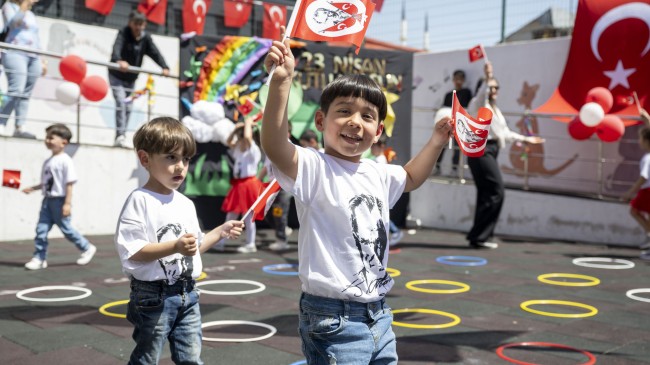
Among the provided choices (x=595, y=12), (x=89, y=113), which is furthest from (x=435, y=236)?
(x=89, y=113)

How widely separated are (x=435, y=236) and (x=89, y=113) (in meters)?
8.29

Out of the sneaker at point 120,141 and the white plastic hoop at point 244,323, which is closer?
the white plastic hoop at point 244,323

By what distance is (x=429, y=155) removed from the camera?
3199mm

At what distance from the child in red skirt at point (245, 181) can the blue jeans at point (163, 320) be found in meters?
6.30

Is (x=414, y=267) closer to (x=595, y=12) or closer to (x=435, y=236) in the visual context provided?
(x=435, y=236)

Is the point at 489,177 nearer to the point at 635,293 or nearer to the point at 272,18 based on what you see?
the point at 635,293

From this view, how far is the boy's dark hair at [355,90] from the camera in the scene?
2863mm

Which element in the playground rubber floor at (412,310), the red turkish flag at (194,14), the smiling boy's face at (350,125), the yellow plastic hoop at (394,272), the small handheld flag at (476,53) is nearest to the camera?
the smiling boy's face at (350,125)

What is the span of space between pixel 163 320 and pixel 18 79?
8523mm

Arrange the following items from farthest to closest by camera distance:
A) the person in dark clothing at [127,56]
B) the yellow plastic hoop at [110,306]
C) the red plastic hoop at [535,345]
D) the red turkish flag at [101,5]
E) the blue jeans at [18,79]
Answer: the red turkish flag at [101,5]
the person in dark clothing at [127,56]
the blue jeans at [18,79]
the yellow plastic hoop at [110,306]
the red plastic hoop at [535,345]

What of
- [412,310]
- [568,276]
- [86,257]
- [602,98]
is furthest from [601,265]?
[86,257]

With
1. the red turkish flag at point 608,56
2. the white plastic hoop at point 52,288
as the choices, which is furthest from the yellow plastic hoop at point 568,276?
the white plastic hoop at point 52,288

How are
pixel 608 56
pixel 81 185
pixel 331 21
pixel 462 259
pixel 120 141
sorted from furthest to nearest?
pixel 608 56 → pixel 120 141 → pixel 81 185 → pixel 462 259 → pixel 331 21

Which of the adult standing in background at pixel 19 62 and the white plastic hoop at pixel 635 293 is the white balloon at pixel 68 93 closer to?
the adult standing in background at pixel 19 62
